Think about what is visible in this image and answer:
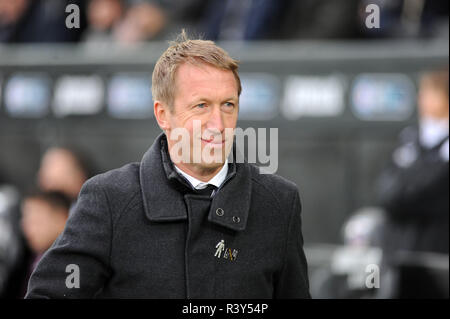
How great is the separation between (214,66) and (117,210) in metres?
0.43

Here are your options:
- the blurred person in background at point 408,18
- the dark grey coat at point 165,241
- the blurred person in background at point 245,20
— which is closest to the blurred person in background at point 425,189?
the blurred person in background at point 408,18

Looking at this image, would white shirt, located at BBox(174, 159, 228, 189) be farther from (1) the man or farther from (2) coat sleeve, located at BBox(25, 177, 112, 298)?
(2) coat sleeve, located at BBox(25, 177, 112, 298)

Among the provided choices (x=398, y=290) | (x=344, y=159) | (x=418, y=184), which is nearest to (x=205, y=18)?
(x=344, y=159)

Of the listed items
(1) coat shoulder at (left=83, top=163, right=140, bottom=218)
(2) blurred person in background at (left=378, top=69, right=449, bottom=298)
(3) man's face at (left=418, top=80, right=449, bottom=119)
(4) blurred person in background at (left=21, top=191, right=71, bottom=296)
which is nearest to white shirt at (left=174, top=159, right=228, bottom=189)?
(1) coat shoulder at (left=83, top=163, right=140, bottom=218)

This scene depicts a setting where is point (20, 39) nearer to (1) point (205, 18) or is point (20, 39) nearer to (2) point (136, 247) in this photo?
(1) point (205, 18)

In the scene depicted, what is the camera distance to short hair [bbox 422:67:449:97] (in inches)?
201

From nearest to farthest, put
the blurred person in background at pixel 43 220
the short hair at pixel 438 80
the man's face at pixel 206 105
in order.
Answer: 1. the man's face at pixel 206 105
2. the blurred person in background at pixel 43 220
3. the short hair at pixel 438 80

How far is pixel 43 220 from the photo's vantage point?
462cm

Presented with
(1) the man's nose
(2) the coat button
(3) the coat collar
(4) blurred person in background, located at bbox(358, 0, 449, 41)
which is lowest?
(2) the coat button

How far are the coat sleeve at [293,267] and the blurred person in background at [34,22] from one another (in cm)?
468

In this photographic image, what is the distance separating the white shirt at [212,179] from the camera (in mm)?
2195

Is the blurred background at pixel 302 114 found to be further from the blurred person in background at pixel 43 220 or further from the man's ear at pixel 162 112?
the man's ear at pixel 162 112

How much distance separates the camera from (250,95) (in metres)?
6.09

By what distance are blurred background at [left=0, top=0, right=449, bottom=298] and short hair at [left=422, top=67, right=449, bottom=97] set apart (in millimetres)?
13
